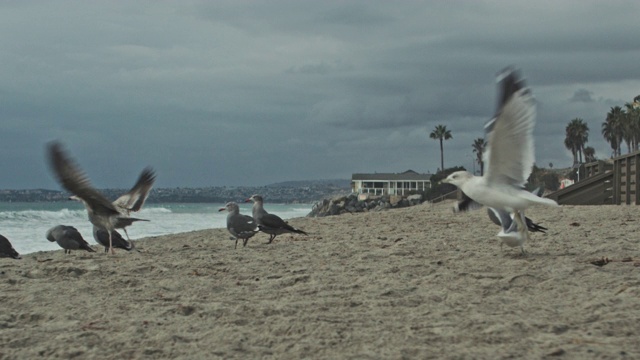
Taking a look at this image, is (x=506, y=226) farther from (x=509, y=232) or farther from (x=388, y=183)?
(x=388, y=183)

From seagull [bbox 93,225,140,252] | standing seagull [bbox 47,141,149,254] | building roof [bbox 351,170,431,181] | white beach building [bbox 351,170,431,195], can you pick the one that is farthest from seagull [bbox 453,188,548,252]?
building roof [bbox 351,170,431,181]

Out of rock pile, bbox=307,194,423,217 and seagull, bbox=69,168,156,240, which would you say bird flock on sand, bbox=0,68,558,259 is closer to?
seagull, bbox=69,168,156,240

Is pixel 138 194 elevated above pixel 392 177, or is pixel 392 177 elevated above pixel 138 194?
pixel 392 177

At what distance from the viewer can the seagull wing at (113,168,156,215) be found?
11406 millimetres

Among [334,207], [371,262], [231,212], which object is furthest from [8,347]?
[334,207]

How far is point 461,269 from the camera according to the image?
680 cm

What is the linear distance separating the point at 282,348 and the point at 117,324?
4.49 feet

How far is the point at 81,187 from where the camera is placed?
9773 mm

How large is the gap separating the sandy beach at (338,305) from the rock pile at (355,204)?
58.0 m

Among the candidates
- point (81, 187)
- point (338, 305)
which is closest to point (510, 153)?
point (338, 305)

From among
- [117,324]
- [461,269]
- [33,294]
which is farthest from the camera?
[461,269]

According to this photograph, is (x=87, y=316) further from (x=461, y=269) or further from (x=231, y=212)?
(x=231, y=212)

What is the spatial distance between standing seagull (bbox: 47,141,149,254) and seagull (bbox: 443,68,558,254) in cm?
518

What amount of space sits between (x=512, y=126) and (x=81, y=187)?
5835 mm
